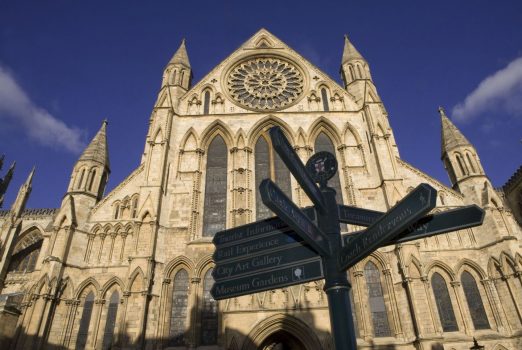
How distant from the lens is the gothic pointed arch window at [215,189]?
16.8 meters

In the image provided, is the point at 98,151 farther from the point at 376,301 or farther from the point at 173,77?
the point at 376,301

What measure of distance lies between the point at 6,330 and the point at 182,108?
12.4 meters

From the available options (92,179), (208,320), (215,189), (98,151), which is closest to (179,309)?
(208,320)

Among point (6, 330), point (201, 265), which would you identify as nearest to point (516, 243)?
point (201, 265)

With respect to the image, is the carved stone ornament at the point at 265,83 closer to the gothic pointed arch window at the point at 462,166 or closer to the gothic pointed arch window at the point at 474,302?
the gothic pointed arch window at the point at 462,166

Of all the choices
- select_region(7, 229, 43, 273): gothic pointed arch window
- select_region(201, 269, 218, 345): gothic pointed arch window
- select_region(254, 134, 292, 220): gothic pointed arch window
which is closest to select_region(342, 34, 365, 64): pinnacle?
select_region(254, 134, 292, 220): gothic pointed arch window

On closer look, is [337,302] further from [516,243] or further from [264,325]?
[516,243]

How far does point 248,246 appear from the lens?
4406mm

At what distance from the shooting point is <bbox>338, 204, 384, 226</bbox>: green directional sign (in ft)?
14.0

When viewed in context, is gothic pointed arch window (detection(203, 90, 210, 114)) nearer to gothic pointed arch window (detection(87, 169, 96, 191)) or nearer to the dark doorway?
gothic pointed arch window (detection(87, 169, 96, 191))

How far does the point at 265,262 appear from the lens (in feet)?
13.8

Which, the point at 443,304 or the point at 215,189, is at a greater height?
the point at 215,189

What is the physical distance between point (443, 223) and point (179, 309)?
12.6m

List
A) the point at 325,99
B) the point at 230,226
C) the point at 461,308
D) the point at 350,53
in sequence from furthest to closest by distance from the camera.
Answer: the point at 350,53, the point at 325,99, the point at 230,226, the point at 461,308
